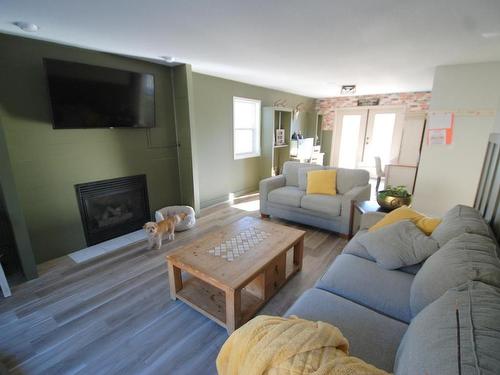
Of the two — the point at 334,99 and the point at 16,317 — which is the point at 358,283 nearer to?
the point at 16,317

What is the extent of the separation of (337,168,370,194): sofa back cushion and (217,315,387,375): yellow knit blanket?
2764 millimetres

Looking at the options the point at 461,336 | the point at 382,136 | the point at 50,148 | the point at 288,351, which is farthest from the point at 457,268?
the point at 382,136

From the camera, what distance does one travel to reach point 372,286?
4.72 feet

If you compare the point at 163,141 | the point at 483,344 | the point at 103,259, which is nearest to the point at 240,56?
the point at 163,141

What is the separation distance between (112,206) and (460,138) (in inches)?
180

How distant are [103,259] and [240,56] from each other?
8.96ft

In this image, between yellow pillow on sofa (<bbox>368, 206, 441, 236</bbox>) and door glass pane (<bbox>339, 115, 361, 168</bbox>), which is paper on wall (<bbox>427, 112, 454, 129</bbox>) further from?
door glass pane (<bbox>339, 115, 361, 168</bbox>)

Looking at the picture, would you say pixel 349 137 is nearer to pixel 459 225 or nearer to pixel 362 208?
pixel 362 208

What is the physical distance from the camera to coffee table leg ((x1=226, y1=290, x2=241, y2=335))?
1.51 meters

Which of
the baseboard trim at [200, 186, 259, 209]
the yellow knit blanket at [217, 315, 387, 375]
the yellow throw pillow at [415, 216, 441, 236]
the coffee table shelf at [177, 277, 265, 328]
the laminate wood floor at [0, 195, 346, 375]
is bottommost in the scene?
the laminate wood floor at [0, 195, 346, 375]

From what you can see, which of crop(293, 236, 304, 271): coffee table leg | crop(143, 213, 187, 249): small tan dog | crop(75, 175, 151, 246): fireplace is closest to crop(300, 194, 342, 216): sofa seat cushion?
crop(293, 236, 304, 271): coffee table leg

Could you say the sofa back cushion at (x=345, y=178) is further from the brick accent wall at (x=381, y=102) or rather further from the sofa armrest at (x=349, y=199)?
the brick accent wall at (x=381, y=102)

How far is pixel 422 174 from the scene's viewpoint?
11.1ft

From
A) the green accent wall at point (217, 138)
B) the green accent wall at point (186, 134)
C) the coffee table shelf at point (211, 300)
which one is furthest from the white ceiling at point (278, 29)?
the coffee table shelf at point (211, 300)
